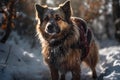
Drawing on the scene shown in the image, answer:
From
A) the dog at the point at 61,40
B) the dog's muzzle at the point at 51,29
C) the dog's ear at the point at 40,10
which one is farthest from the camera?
the dog's ear at the point at 40,10

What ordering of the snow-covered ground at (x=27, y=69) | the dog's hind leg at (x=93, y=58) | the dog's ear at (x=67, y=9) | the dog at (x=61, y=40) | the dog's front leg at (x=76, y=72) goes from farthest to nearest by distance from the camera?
the dog's hind leg at (x=93, y=58), the snow-covered ground at (x=27, y=69), the dog's front leg at (x=76, y=72), the dog's ear at (x=67, y=9), the dog at (x=61, y=40)

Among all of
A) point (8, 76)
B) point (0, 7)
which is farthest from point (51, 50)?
point (0, 7)

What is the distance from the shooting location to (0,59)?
34.3 feet

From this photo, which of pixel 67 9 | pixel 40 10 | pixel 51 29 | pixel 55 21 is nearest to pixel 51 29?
pixel 51 29

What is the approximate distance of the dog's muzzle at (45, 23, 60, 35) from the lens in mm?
8273

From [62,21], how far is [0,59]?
9.30ft

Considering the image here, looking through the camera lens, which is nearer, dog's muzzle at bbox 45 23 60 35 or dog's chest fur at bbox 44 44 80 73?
dog's muzzle at bbox 45 23 60 35

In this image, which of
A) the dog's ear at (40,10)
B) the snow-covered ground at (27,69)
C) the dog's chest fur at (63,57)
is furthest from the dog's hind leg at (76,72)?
the dog's ear at (40,10)

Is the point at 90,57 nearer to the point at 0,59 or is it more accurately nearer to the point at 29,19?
the point at 0,59

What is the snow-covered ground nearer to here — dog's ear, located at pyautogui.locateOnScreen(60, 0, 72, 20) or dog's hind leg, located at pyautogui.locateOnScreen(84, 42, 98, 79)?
dog's hind leg, located at pyautogui.locateOnScreen(84, 42, 98, 79)

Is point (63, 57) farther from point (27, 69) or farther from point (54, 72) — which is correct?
point (27, 69)

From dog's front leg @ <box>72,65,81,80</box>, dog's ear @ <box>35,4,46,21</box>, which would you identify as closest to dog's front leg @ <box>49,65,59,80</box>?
dog's front leg @ <box>72,65,81,80</box>

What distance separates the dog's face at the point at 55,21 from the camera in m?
8.37

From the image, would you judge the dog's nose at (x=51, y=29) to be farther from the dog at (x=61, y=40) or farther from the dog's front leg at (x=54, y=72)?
the dog's front leg at (x=54, y=72)
